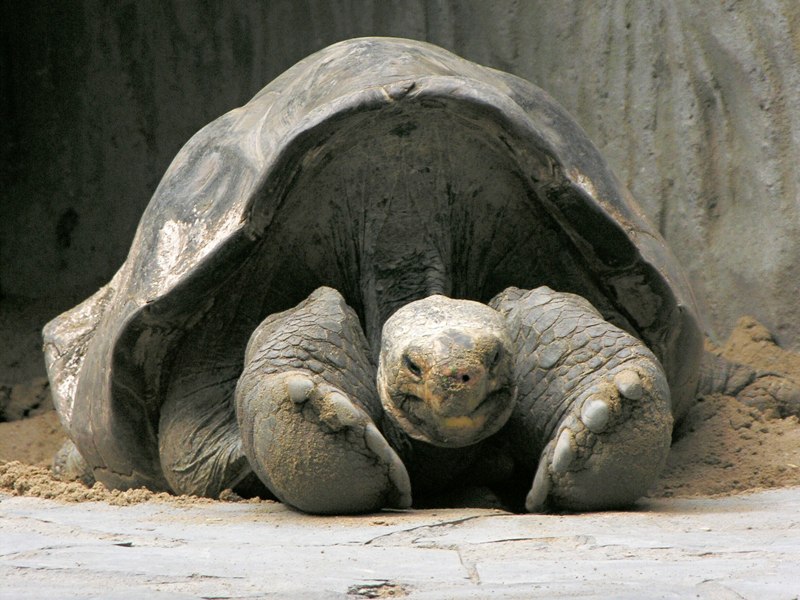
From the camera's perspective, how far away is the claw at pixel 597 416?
9.75 ft

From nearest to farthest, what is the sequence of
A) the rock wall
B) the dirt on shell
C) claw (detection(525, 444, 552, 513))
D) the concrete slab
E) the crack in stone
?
1. the concrete slab
2. the crack in stone
3. claw (detection(525, 444, 552, 513))
4. the dirt on shell
5. the rock wall

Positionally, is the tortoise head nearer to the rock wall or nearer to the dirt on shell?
the dirt on shell

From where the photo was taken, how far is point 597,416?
297 cm

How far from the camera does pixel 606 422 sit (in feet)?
9.77

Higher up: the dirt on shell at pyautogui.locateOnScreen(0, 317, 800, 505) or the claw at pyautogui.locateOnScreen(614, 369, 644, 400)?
the claw at pyautogui.locateOnScreen(614, 369, 644, 400)

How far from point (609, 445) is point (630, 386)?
14 centimetres

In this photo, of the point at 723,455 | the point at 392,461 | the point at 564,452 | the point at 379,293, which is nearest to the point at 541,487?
the point at 564,452

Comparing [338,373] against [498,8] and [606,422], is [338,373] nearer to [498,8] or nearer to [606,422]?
[606,422]

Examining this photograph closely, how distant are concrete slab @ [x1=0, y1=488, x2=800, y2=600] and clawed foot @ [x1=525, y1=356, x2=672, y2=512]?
9 cm

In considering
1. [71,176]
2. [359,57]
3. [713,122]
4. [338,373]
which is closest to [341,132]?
[359,57]

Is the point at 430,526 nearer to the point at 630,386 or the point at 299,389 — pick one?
the point at 299,389

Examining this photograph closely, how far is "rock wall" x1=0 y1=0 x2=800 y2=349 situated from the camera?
5.18 metres

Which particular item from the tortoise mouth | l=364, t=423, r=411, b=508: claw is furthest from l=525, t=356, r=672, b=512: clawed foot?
l=364, t=423, r=411, b=508: claw

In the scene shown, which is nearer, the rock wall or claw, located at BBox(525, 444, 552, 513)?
claw, located at BBox(525, 444, 552, 513)
